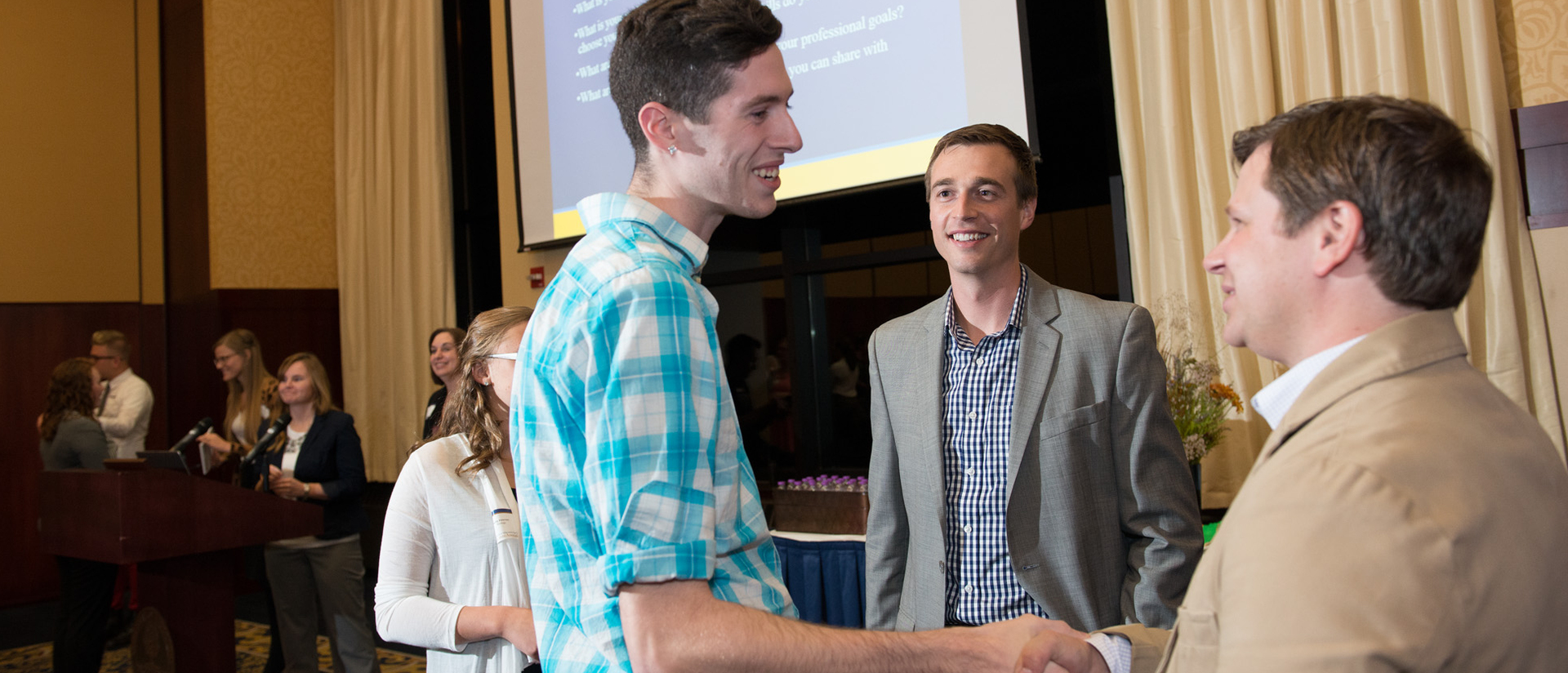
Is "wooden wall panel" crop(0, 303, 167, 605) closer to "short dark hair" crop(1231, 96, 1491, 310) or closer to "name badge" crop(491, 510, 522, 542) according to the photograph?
"name badge" crop(491, 510, 522, 542)

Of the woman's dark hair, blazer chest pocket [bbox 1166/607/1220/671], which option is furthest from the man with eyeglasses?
blazer chest pocket [bbox 1166/607/1220/671]

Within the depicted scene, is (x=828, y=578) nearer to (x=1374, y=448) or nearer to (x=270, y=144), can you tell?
(x=1374, y=448)

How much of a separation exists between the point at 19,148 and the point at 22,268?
0.77 m

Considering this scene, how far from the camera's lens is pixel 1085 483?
5.24 ft

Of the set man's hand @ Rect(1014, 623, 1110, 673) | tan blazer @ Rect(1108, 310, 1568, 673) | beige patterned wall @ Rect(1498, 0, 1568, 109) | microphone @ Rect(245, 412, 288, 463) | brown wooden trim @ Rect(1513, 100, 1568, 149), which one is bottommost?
man's hand @ Rect(1014, 623, 1110, 673)

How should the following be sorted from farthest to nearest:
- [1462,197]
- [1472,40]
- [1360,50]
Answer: [1360,50], [1472,40], [1462,197]

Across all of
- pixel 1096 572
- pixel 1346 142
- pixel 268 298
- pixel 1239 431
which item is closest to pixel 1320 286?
Result: pixel 1346 142

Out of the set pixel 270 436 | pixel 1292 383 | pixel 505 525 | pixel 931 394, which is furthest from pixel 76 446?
pixel 1292 383

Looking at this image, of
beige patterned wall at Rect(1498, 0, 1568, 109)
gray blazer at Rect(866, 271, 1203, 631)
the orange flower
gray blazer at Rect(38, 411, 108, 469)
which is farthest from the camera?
gray blazer at Rect(38, 411, 108, 469)

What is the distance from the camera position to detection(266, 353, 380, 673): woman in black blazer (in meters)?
3.70

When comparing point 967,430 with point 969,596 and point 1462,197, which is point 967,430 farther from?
point 1462,197

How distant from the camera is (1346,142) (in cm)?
82

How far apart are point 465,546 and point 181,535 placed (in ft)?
6.33

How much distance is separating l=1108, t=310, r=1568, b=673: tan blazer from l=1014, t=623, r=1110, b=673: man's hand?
0.29 meters
